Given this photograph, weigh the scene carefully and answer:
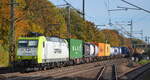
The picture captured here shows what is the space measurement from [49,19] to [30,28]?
422 inches

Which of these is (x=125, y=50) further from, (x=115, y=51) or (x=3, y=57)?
(x=3, y=57)

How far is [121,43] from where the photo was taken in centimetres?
11769

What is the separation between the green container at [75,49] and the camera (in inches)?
1565

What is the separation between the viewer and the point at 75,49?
4234 centimetres

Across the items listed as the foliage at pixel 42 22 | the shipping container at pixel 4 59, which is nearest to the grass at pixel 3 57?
the shipping container at pixel 4 59

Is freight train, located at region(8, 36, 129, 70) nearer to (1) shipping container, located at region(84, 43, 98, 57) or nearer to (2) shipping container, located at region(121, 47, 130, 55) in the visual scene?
(1) shipping container, located at region(84, 43, 98, 57)

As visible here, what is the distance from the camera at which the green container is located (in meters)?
39.8

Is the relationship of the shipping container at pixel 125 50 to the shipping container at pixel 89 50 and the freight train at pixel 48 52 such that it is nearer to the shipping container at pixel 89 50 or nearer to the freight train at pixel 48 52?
the shipping container at pixel 89 50

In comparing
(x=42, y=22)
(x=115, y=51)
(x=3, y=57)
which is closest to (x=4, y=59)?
(x=3, y=57)

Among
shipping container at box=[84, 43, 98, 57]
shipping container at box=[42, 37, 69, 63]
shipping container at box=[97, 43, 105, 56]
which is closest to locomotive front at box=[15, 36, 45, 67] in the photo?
shipping container at box=[42, 37, 69, 63]

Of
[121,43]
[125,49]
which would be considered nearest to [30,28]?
[125,49]

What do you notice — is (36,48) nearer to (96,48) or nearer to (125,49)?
(96,48)

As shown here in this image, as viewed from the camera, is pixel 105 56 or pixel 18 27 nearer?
pixel 18 27

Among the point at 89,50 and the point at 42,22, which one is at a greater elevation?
the point at 42,22
